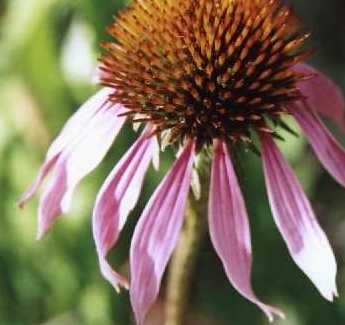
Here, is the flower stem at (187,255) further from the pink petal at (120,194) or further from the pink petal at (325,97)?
the pink petal at (325,97)

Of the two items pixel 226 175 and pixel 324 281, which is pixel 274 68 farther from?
pixel 324 281

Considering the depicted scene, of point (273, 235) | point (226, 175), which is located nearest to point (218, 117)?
point (226, 175)

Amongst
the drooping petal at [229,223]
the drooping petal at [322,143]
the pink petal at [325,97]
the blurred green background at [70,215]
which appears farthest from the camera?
the blurred green background at [70,215]

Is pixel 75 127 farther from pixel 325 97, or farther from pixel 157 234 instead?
pixel 325 97

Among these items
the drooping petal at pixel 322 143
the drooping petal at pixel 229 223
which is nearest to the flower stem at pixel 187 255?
the drooping petal at pixel 229 223

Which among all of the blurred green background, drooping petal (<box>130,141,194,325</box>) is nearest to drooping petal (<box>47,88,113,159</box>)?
drooping petal (<box>130,141,194,325</box>)
